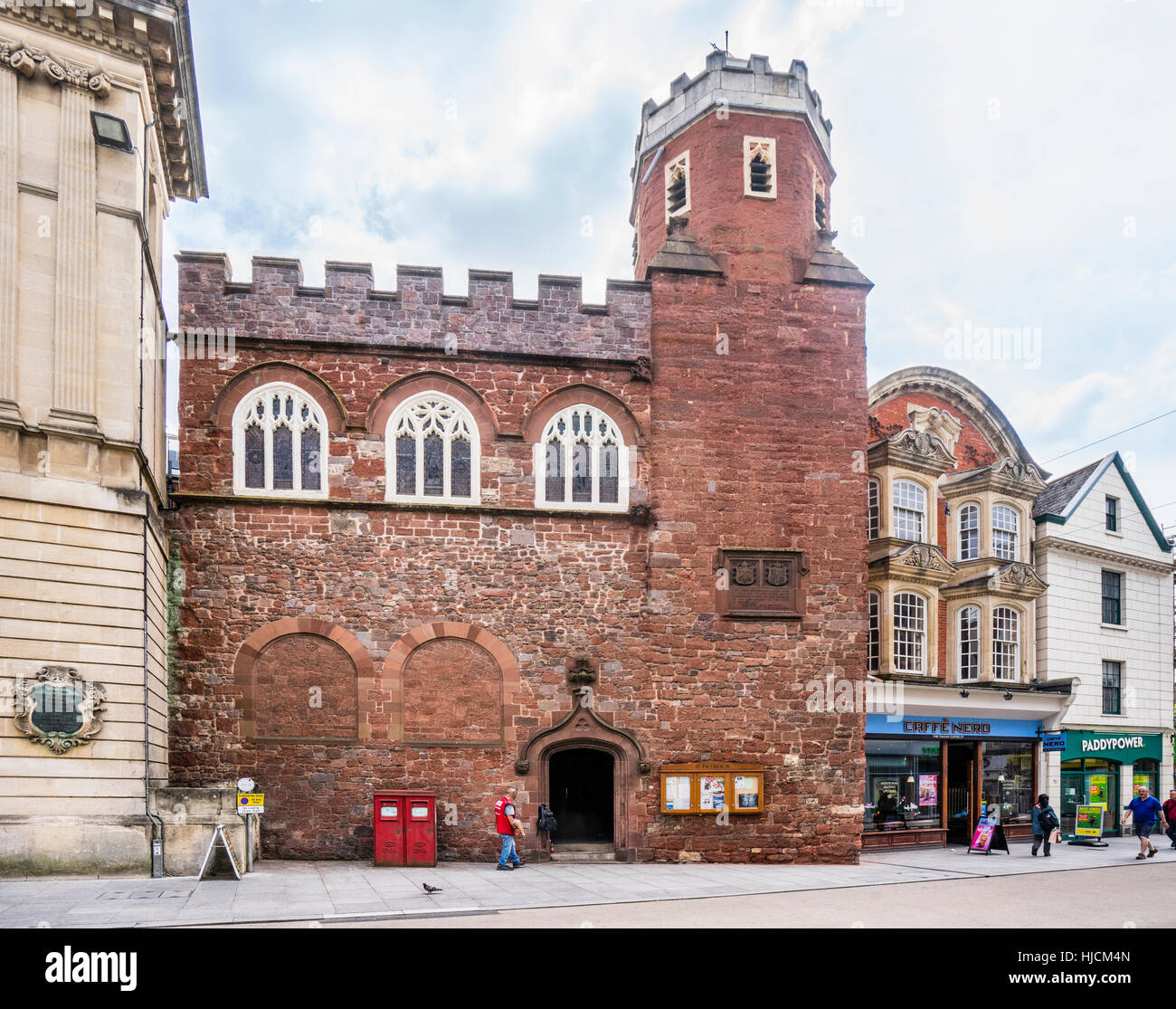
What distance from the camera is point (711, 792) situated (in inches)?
726

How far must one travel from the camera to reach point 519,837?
17.9 metres

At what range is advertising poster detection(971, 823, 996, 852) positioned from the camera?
2158 cm

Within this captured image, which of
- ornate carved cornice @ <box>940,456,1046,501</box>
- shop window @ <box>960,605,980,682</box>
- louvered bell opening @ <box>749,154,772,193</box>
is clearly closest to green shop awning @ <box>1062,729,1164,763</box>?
shop window @ <box>960,605,980,682</box>

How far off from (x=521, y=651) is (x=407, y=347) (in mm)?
5969

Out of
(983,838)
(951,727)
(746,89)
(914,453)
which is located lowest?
(983,838)

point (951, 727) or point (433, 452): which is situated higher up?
point (433, 452)

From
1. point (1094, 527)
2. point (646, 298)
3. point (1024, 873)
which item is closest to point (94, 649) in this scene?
point (646, 298)

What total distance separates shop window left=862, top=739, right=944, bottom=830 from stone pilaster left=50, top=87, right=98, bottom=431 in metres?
17.0

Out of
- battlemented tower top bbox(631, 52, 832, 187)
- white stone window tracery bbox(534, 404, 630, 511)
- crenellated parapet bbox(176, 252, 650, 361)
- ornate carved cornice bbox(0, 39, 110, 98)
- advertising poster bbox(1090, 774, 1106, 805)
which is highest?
battlemented tower top bbox(631, 52, 832, 187)

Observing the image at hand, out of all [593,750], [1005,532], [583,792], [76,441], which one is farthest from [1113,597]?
[76,441]

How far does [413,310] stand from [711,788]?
10343mm

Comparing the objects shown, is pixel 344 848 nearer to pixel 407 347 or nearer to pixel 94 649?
pixel 94 649

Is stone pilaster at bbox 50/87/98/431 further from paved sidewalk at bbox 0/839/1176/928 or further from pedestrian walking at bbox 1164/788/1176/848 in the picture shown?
pedestrian walking at bbox 1164/788/1176/848

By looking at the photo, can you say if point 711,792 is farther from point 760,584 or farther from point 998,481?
point 998,481
